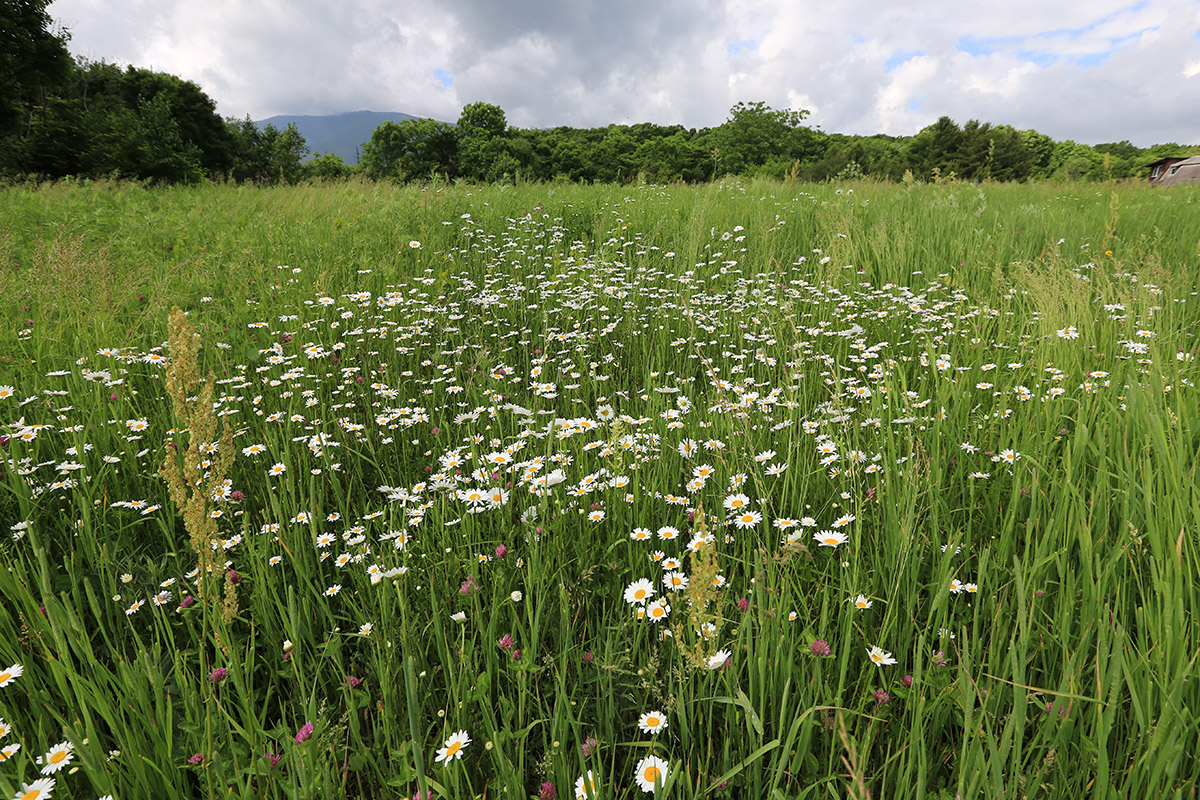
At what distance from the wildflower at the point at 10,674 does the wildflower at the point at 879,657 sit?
1980 mm

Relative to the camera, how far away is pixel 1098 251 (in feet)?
17.1

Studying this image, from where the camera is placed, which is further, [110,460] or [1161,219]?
[1161,219]

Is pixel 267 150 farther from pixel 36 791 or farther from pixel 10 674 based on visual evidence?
pixel 36 791

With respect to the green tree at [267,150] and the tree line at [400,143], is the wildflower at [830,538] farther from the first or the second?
the green tree at [267,150]

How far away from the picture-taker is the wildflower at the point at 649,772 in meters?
1.04

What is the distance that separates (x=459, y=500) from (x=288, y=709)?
816mm

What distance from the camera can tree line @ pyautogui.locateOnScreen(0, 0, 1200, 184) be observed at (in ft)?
75.3

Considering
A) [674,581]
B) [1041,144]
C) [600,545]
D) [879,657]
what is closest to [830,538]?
[879,657]

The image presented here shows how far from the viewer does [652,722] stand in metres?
1.22

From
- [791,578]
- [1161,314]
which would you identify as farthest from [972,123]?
[791,578]

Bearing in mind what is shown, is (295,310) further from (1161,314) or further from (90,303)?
(1161,314)

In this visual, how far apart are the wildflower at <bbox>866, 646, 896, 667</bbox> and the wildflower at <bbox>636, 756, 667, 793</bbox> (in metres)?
0.59

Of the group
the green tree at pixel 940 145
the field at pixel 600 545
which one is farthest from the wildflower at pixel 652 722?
the green tree at pixel 940 145

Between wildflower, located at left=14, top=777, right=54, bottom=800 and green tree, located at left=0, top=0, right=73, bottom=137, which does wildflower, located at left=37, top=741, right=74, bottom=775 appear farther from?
green tree, located at left=0, top=0, right=73, bottom=137
